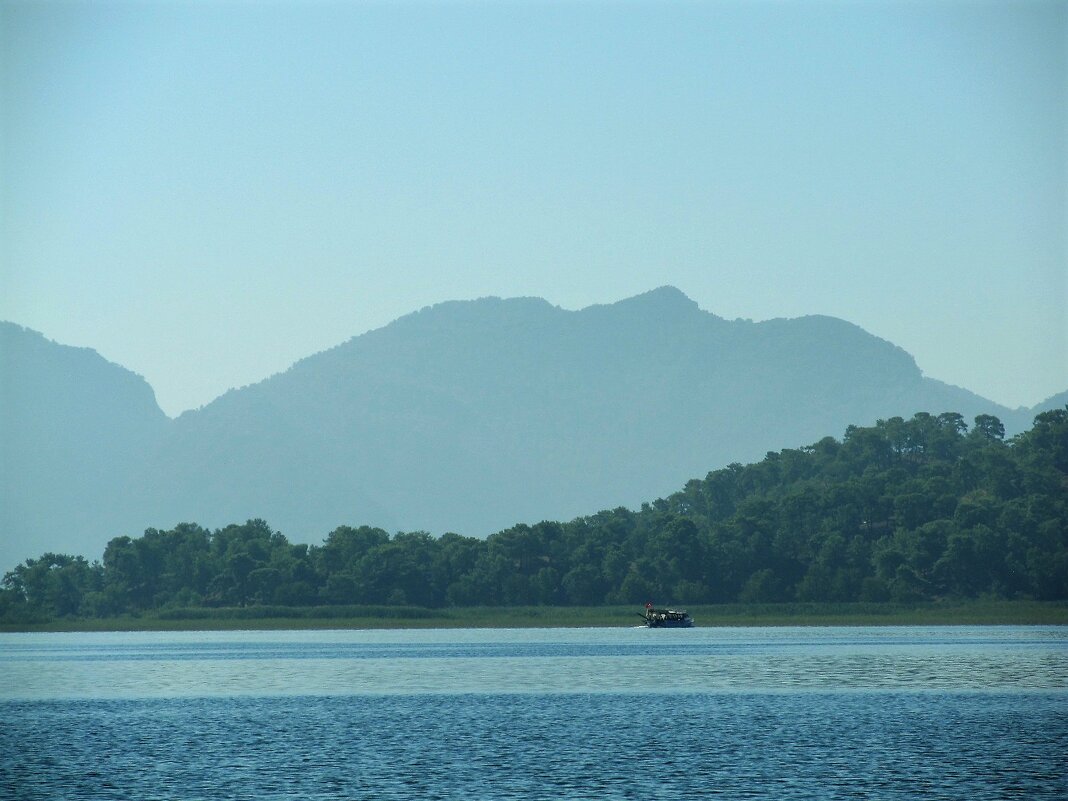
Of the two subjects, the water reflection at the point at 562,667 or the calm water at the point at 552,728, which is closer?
the calm water at the point at 552,728

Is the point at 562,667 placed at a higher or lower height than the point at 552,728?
higher

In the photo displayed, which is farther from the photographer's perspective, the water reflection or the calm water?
the water reflection

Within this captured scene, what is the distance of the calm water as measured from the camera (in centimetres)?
6888

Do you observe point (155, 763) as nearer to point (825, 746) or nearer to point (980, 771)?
point (825, 746)

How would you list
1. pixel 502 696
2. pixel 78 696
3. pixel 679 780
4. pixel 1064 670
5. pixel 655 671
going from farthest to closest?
pixel 655 671 < pixel 1064 670 < pixel 78 696 < pixel 502 696 < pixel 679 780

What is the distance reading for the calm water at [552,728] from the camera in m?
68.9

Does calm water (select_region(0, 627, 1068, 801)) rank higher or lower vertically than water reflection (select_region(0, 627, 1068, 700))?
lower

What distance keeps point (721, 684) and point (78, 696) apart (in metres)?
51.2

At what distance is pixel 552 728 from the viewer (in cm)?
8956

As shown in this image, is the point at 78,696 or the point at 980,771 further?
the point at 78,696

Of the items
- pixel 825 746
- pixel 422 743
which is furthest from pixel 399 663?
pixel 825 746

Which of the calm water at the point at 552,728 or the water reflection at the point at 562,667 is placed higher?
the water reflection at the point at 562,667

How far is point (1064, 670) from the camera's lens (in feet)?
409

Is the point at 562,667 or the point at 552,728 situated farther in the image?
the point at 562,667
